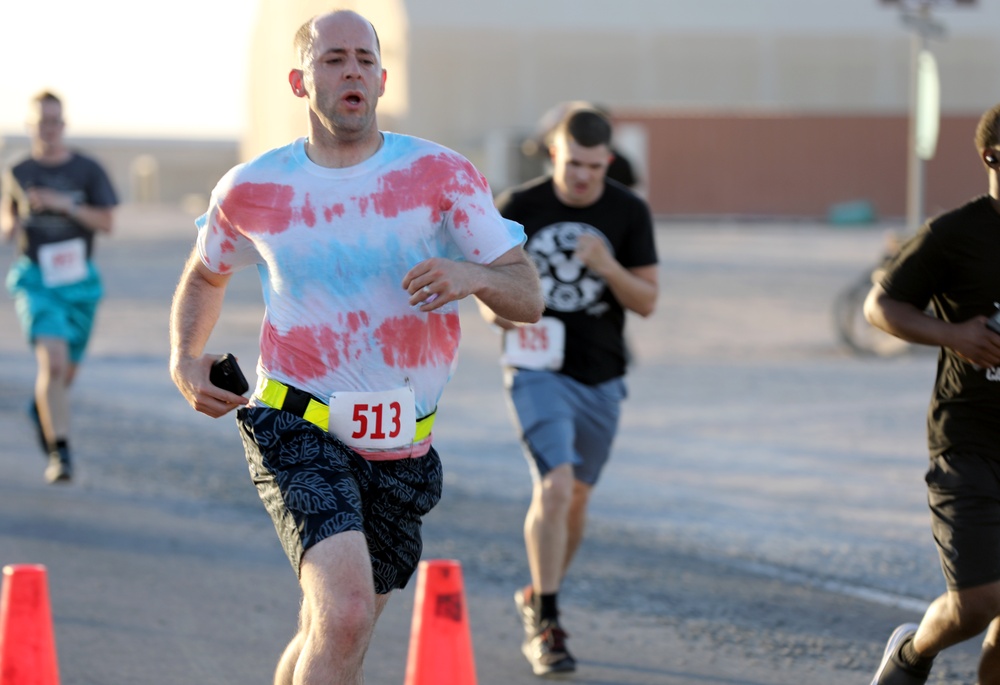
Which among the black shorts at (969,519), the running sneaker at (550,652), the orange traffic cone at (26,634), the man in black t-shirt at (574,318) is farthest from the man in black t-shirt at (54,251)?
the black shorts at (969,519)

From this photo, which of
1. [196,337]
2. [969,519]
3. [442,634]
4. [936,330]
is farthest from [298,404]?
[969,519]

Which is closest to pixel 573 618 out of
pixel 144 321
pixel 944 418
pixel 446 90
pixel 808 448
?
pixel 944 418

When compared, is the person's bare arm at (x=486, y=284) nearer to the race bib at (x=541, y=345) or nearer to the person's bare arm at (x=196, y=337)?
the person's bare arm at (x=196, y=337)

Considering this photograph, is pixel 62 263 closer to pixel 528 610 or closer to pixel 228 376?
pixel 528 610

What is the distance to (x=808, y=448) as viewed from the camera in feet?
33.8

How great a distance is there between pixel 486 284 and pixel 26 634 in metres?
1.76

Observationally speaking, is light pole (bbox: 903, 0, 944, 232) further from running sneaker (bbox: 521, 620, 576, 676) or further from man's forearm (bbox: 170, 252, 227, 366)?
man's forearm (bbox: 170, 252, 227, 366)

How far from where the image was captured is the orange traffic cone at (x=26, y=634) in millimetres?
4410

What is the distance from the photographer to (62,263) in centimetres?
926

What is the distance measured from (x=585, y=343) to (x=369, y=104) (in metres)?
2.25

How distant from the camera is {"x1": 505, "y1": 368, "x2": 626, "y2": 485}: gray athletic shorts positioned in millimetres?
5887

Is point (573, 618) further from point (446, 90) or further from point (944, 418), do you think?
point (446, 90)

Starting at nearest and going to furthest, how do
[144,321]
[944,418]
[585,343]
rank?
[944,418]
[585,343]
[144,321]

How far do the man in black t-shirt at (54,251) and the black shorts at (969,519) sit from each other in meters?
6.00
